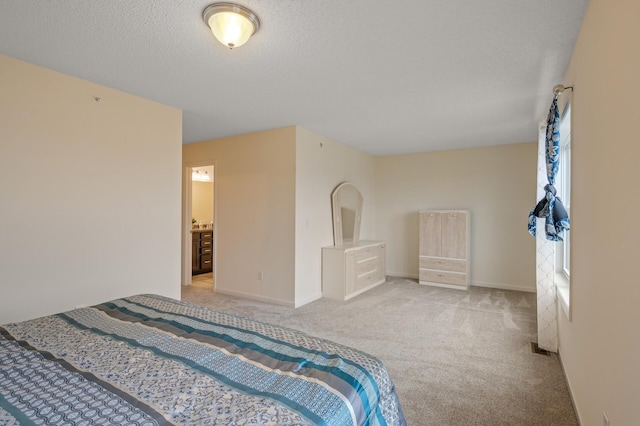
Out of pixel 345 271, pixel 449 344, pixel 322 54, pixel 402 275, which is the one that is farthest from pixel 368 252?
pixel 322 54

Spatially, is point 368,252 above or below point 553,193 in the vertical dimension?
below

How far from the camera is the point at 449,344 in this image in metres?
3.13

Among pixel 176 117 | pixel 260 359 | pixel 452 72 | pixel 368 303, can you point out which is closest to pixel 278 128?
pixel 176 117

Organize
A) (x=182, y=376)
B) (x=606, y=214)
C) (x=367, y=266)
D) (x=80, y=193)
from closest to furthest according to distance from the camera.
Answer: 1. (x=182, y=376)
2. (x=606, y=214)
3. (x=80, y=193)
4. (x=367, y=266)

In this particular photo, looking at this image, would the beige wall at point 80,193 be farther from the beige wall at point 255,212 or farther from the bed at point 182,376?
the beige wall at point 255,212

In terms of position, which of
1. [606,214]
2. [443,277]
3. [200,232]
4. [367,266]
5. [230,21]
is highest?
[230,21]

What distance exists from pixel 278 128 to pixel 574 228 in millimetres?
3514

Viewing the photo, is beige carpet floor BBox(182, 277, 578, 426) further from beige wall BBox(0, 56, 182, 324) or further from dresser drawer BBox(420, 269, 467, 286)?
beige wall BBox(0, 56, 182, 324)

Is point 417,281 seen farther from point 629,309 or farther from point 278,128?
point 629,309

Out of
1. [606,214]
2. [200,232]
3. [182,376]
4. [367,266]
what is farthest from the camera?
[200,232]

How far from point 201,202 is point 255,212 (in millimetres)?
3598

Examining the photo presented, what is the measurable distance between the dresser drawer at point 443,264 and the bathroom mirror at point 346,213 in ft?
4.18

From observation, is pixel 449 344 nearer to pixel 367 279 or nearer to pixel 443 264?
pixel 367 279

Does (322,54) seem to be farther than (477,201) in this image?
No
